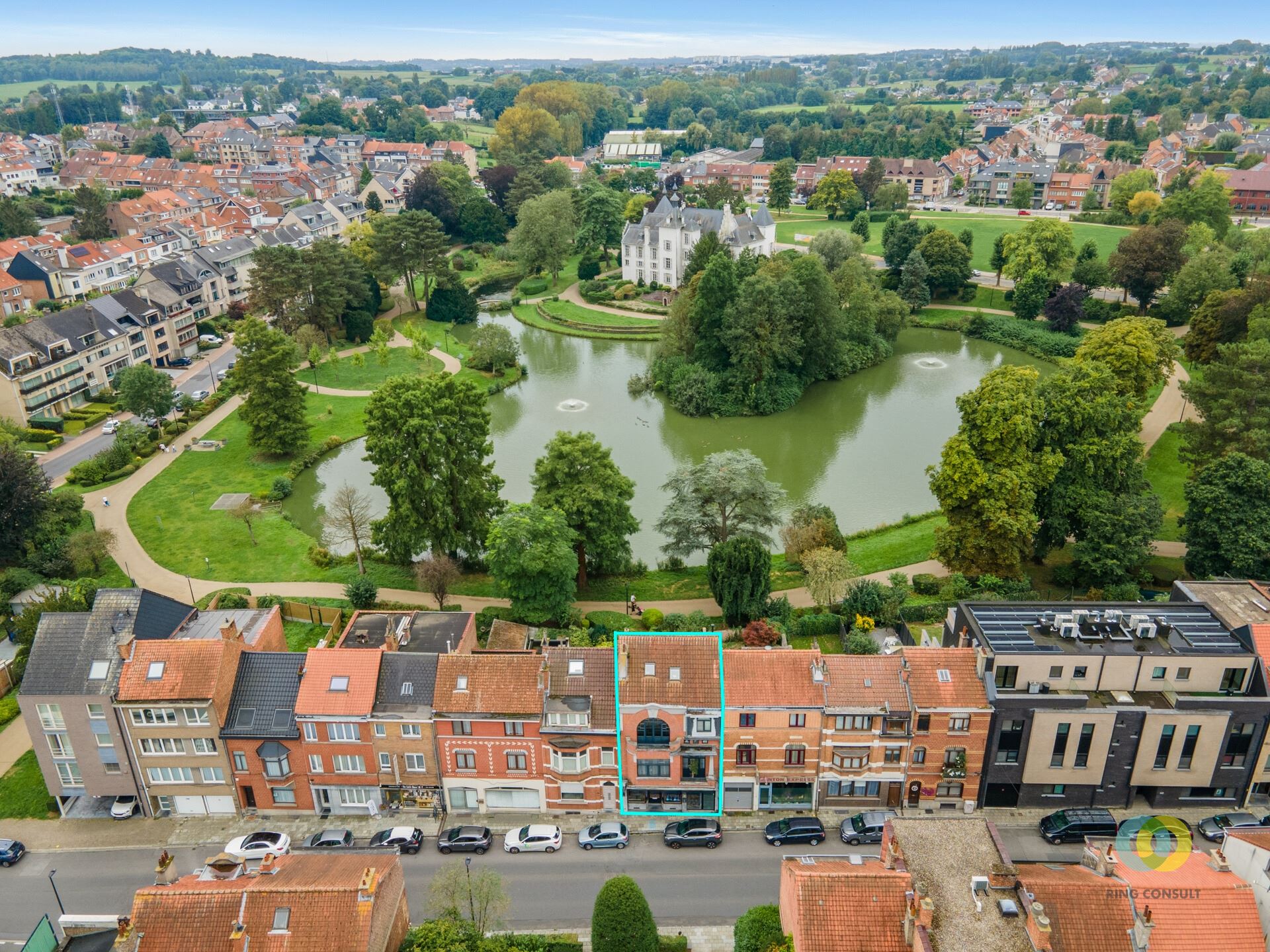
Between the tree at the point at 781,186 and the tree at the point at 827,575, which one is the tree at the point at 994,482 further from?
the tree at the point at 781,186

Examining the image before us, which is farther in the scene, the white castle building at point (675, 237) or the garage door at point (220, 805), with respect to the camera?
the white castle building at point (675, 237)

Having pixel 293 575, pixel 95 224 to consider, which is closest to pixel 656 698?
pixel 293 575

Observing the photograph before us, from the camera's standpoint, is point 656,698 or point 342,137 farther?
point 342,137

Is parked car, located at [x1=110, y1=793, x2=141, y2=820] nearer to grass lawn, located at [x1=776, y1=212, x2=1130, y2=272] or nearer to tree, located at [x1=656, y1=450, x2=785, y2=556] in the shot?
tree, located at [x1=656, y1=450, x2=785, y2=556]

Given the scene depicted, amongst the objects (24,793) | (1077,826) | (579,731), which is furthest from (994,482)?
(24,793)

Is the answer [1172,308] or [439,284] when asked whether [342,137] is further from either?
[1172,308]

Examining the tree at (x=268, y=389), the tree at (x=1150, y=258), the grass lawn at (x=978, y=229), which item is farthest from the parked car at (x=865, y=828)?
the grass lawn at (x=978, y=229)

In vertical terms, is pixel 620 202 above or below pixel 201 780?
above

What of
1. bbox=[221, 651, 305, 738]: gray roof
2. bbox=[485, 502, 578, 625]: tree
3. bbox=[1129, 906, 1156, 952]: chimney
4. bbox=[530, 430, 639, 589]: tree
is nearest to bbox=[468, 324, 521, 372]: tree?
bbox=[530, 430, 639, 589]: tree
